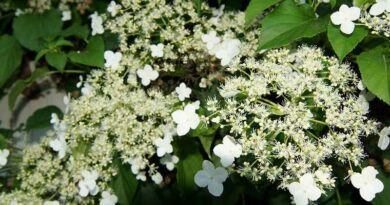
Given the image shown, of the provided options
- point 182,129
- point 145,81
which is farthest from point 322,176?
point 145,81

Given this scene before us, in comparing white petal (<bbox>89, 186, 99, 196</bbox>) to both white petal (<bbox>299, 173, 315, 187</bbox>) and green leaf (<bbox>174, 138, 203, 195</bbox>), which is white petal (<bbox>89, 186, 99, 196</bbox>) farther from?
white petal (<bbox>299, 173, 315, 187</bbox>)

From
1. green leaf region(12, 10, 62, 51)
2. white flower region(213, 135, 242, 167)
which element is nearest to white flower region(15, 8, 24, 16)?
green leaf region(12, 10, 62, 51)

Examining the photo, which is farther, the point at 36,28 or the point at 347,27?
the point at 36,28

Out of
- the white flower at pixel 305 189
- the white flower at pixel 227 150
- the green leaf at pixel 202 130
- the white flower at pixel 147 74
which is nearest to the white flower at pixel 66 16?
the white flower at pixel 147 74

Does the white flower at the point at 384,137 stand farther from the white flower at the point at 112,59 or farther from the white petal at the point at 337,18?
the white flower at the point at 112,59

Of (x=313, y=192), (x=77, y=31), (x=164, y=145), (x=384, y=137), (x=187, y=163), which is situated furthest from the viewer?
(x=77, y=31)

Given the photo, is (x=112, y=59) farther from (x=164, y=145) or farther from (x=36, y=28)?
(x=36, y=28)

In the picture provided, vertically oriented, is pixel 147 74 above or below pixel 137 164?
above
